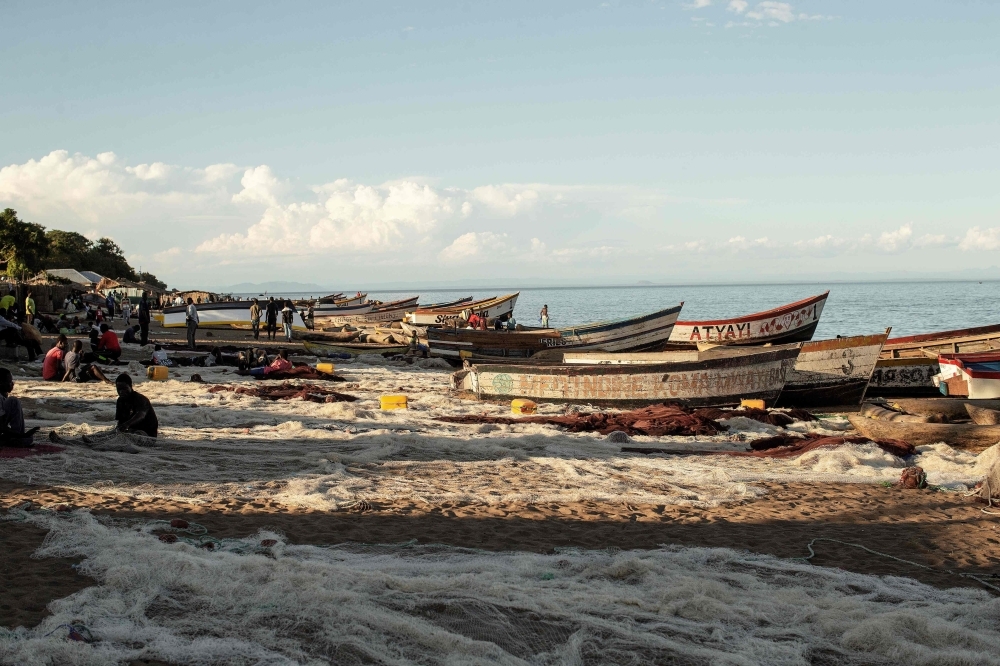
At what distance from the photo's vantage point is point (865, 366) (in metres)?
15.2

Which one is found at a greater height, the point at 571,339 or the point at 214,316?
the point at 214,316

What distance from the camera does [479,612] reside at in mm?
4809

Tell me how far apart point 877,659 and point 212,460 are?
23.9 feet

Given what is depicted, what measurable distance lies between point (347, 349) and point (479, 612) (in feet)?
71.5

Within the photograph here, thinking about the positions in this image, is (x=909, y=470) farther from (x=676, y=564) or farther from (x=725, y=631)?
(x=725, y=631)

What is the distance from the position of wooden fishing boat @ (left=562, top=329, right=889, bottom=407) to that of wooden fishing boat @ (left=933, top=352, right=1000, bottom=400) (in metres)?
1.46

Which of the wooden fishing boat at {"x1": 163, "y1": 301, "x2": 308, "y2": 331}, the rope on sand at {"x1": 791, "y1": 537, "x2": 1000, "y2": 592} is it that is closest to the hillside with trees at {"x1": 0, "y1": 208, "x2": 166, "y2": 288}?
the wooden fishing boat at {"x1": 163, "y1": 301, "x2": 308, "y2": 331}

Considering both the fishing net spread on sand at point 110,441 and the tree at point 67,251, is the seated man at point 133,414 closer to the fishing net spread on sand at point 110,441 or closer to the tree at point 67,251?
the fishing net spread on sand at point 110,441

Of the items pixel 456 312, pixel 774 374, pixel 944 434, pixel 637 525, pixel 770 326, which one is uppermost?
pixel 456 312

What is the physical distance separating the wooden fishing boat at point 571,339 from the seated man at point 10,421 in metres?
16.9

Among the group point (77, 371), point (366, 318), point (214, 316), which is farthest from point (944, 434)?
point (366, 318)

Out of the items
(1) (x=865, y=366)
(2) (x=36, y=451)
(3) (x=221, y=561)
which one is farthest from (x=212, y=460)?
(1) (x=865, y=366)

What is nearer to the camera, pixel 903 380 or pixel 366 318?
pixel 903 380

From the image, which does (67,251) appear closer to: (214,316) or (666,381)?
(214,316)
